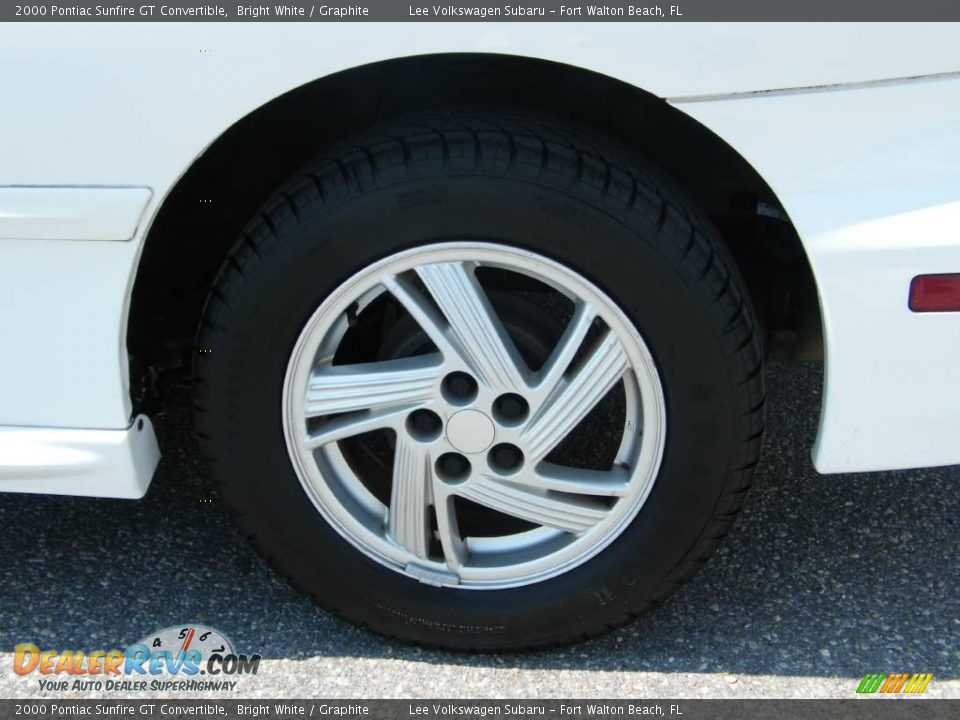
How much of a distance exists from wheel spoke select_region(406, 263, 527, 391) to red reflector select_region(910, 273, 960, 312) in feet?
2.14

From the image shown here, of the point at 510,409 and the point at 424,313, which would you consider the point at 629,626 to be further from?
the point at 424,313

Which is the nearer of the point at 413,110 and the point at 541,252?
the point at 541,252

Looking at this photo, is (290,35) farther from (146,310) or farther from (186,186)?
(146,310)

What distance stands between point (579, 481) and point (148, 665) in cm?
91

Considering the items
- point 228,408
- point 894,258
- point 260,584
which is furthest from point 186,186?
point 894,258

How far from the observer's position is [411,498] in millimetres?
1880

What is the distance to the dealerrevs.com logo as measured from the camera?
6.40ft

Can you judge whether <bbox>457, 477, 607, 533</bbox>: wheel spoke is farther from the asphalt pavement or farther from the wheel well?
the wheel well

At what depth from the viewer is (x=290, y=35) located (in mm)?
1558

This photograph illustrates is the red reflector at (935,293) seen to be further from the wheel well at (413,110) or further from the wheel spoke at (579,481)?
the wheel spoke at (579,481)

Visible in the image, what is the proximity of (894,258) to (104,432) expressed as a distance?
1.36 m
